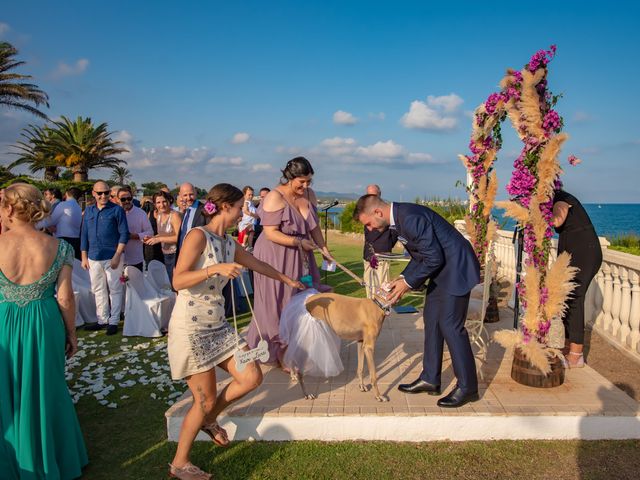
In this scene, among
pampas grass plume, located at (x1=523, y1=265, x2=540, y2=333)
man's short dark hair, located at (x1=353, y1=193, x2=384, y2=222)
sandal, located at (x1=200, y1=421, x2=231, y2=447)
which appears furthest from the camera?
pampas grass plume, located at (x1=523, y1=265, x2=540, y2=333)

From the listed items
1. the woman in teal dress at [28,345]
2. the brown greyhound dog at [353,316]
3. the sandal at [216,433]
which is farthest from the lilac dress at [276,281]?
the woman in teal dress at [28,345]

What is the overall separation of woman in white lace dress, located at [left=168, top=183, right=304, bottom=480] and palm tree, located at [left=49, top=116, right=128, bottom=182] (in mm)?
42629

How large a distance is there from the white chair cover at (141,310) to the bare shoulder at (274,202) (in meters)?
3.43

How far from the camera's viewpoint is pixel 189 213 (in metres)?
7.00

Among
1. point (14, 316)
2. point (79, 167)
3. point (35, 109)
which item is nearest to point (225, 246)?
point (14, 316)

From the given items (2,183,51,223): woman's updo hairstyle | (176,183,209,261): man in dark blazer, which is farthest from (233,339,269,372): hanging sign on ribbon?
(176,183,209,261): man in dark blazer

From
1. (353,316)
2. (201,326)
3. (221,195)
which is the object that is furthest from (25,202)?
(353,316)

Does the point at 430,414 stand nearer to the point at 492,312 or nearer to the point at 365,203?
the point at 365,203

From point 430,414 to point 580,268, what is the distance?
2469 millimetres

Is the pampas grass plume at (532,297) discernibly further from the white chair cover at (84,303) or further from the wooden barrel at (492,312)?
the white chair cover at (84,303)

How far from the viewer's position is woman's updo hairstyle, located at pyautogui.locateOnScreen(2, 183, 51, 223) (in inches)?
122

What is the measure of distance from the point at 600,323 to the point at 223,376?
17.2 ft

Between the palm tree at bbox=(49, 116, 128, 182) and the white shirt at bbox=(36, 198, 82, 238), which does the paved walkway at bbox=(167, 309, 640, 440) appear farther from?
the palm tree at bbox=(49, 116, 128, 182)

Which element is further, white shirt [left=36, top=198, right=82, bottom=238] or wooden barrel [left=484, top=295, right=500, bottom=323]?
white shirt [left=36, top=198, right=82, bottom=238]
